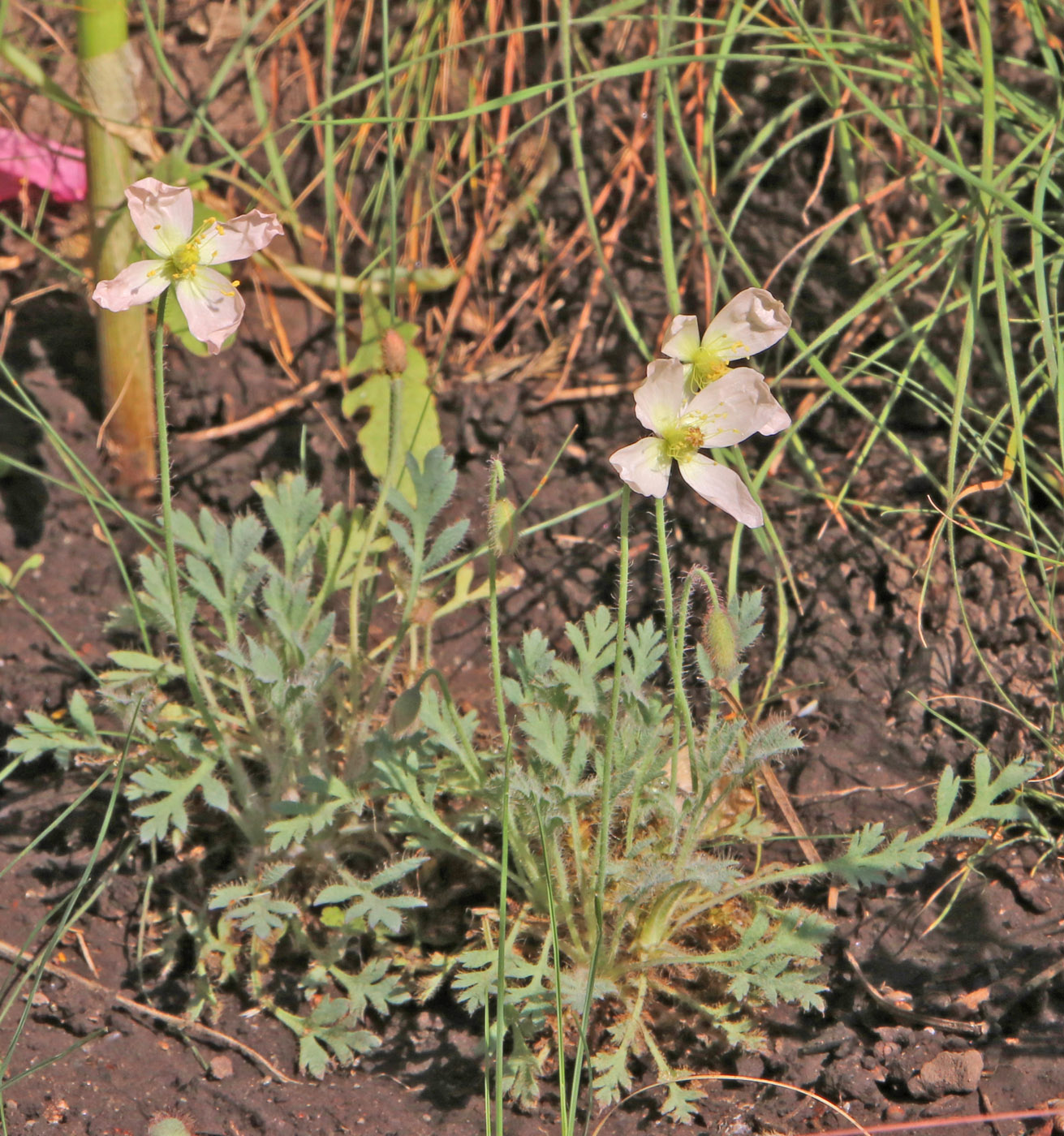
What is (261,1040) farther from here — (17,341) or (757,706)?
(17,341)

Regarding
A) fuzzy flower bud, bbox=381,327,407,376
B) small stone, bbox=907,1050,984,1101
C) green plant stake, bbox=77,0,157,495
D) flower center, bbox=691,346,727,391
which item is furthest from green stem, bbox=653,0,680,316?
small stone, bbox=907,1050,984,1101

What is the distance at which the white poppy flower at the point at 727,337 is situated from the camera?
1.57 metres

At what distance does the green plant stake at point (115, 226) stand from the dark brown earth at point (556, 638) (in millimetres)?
88

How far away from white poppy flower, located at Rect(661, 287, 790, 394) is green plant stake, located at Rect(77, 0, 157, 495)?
160cm

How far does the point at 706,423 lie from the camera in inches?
62.5

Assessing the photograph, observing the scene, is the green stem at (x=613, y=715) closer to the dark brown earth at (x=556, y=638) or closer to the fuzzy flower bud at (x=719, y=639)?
the fuzzy flower bud at (x=719, y=639)

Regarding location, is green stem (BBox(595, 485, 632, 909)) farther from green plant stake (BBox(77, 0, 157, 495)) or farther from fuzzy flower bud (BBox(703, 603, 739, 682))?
green plant stake (BBox(77, 0, 157, 495))

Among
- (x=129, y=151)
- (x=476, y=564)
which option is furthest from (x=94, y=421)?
(x=476, y=564)

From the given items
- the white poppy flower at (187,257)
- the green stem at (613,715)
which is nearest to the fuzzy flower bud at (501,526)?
the green stem at (613,715)

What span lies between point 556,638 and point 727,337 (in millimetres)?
1126

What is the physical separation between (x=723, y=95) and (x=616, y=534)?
1129 mm

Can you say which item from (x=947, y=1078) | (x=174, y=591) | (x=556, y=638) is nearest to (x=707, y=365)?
(x=174, y=591)

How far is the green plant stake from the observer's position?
257 centimetres

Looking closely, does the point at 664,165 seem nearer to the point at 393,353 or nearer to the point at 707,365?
the point at 393,353
